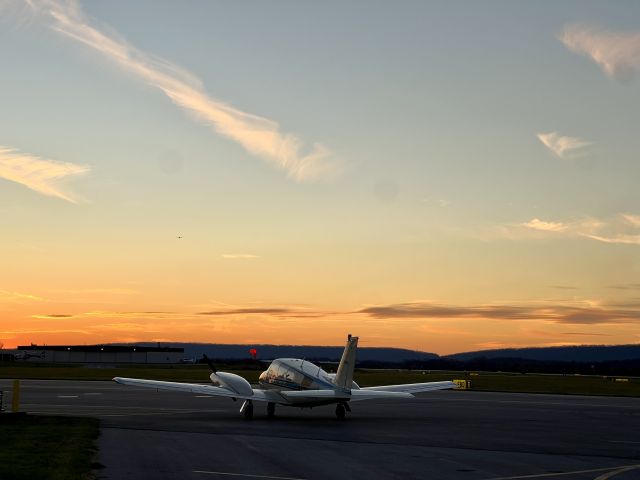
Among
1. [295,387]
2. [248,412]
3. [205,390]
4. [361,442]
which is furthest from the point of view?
[205,390]

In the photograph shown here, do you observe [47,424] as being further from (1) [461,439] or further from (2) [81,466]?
(1) [461,439]

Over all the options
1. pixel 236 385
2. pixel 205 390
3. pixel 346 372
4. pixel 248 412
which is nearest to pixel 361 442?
pixel 346 372

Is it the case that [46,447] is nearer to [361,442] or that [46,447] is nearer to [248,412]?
[361,442]

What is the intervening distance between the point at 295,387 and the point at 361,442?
1219 centimetres

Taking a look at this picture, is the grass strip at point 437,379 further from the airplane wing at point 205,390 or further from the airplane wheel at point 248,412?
the airplane wheel at point 248,412

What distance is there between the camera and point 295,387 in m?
42.0

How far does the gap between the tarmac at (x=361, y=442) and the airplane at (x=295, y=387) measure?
112cm

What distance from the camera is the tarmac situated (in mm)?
21875

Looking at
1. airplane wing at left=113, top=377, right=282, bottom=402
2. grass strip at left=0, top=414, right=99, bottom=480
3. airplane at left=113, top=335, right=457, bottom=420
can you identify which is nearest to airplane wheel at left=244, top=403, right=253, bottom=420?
airplane at left=113, top=335, right=457, bottom=420

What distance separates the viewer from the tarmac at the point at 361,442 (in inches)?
861

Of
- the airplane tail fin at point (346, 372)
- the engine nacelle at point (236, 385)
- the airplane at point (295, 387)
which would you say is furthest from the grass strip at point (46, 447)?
the airplane tail fin at point (346, 372)

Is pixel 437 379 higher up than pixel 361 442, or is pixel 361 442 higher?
pixel 437 379

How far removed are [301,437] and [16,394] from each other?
15.2 metres

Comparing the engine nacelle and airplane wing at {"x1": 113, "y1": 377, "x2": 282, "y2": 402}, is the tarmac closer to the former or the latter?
airplane wing at {"x1": 113, "y1": 377, "x2": 282, "y2": 402}
